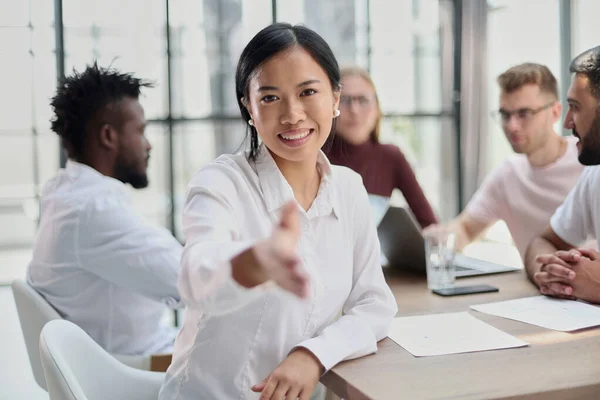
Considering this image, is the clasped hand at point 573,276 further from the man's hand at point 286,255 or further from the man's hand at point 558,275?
the man's hand at point 286,255

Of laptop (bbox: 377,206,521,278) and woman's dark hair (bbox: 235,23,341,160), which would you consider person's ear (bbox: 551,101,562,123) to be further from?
woman's dark hair (bbox: 235,23,341,160)

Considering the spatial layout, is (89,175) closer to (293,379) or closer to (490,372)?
(293,379)

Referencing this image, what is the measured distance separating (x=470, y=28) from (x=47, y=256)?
4857mm

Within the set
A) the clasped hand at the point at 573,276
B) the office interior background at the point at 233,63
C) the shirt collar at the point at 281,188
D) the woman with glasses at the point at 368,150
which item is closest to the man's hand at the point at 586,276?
the clasped hand at the point at 573,276

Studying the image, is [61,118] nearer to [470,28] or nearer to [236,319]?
[236,319]

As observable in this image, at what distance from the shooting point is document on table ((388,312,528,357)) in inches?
60.9

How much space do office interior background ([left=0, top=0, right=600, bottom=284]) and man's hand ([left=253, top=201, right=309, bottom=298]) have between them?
3882mm

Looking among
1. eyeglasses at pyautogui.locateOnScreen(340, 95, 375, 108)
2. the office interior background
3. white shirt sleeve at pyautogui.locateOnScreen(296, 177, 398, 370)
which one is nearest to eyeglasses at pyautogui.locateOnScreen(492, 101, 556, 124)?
eyeglasses at pyautogui.locateOnScreen(340, 95, 375, 108)

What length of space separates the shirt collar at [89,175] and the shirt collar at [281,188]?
94 cm

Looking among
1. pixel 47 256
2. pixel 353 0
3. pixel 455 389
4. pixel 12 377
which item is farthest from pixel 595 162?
pixel 353 0

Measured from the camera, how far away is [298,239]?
1.43 metres

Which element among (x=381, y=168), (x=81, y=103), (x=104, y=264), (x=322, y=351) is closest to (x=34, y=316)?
(x=104, y=264)

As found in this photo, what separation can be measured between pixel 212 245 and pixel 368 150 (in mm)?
2327

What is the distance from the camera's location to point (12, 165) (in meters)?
6.26
